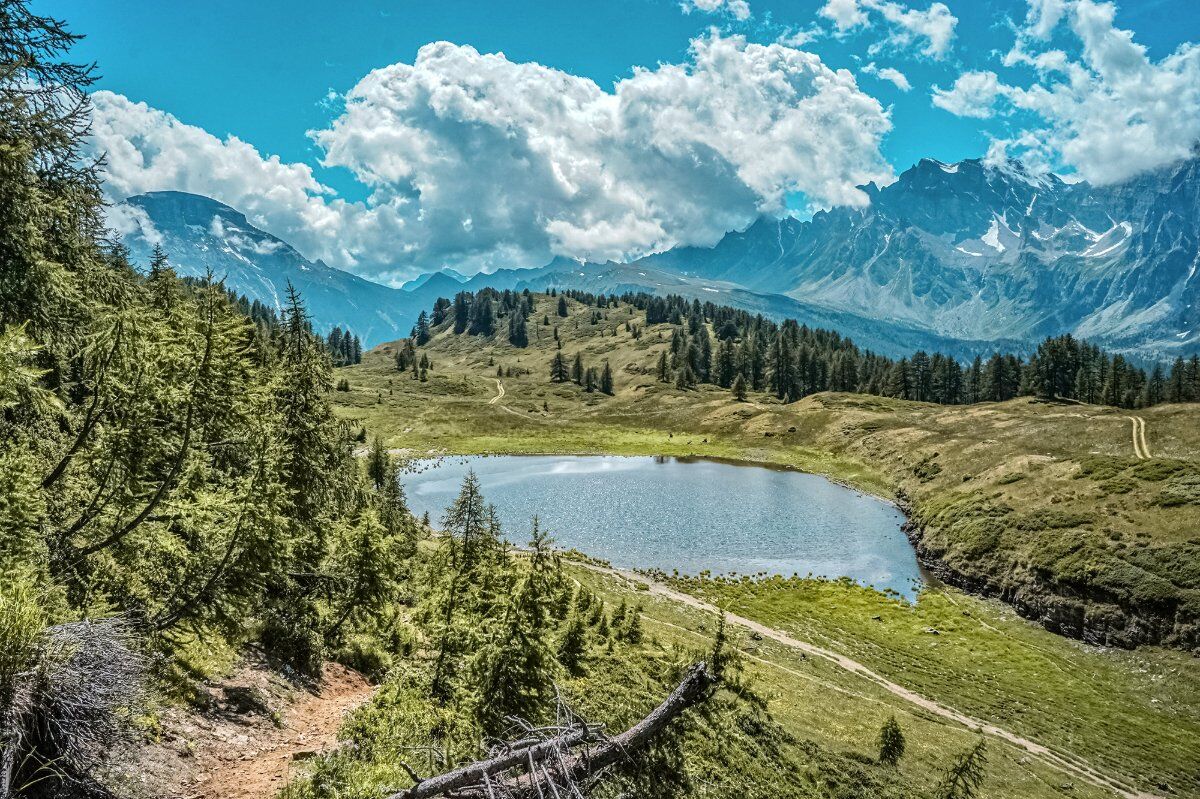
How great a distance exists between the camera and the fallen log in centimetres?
525

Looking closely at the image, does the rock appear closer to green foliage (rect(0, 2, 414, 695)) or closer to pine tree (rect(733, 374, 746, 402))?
green foliage (rect(0, 2, 414, 695))

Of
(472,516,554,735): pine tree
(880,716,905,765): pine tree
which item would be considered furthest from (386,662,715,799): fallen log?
(880,716,905,765): pine tree

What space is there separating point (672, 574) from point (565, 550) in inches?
470

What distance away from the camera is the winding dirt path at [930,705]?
2569 centimetres

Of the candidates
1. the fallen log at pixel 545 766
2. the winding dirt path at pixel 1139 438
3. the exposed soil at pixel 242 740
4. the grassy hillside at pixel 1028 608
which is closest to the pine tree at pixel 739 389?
the grassy hillside at pixel 1028 608

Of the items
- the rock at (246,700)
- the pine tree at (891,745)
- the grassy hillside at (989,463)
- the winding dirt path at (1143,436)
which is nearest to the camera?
the rock at (246,700)

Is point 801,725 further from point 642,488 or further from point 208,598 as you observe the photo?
point 642,488

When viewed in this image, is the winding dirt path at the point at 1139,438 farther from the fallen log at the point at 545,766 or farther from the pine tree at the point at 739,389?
the pine tree at the point at 739,389

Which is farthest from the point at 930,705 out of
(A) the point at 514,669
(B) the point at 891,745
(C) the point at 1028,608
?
(A) the point at 514,669

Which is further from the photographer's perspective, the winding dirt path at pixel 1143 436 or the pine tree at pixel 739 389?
the pine tree at pixel 739 389

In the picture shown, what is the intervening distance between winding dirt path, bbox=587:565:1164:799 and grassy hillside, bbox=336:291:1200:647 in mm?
19038

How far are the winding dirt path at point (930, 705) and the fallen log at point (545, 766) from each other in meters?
17.4

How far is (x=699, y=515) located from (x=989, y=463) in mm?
36945

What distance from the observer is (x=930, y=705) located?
31672 mm
